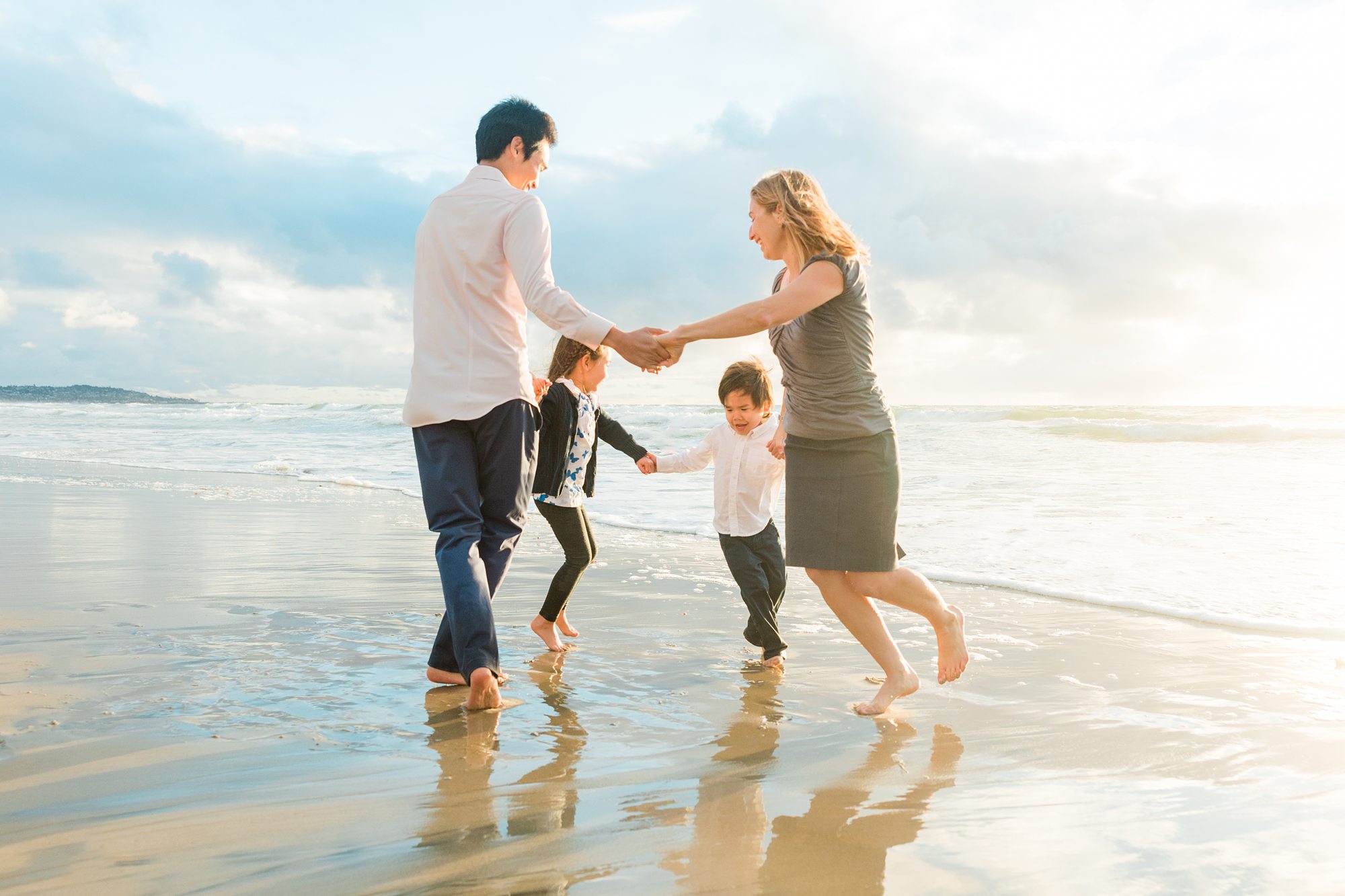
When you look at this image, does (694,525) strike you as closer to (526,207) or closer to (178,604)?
(178,604)

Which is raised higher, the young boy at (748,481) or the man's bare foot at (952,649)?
the young boy at (748,481)

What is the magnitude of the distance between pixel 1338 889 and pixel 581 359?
3.24m

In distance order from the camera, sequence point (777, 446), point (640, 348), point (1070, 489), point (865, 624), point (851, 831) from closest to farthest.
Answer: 1. point (851, 831)
2. point (865, 624)
3. point (640, 348)
4. point (777, 446)
5. point (1070, 489)

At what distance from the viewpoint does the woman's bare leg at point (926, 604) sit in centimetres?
333

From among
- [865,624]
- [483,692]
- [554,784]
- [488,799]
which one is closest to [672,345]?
[865,624]

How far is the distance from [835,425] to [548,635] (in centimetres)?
162

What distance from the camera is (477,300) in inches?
129

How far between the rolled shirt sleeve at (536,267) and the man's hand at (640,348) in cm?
21

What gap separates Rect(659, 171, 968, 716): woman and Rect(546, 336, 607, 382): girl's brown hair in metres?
1.06

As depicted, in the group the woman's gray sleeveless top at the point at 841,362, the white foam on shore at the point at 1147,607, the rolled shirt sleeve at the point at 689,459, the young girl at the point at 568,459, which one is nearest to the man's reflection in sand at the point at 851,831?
the woman's gray sleeveless top at the point at 841,362

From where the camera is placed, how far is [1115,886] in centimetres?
197

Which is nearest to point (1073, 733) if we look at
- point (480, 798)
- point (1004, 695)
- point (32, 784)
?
point (1004, 695)

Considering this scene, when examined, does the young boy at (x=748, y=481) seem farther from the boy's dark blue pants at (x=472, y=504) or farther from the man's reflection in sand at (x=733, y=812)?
the boy's dark blue pants at (x=472, y=504)

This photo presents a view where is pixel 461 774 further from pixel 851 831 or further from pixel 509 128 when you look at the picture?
pixel 509 128
